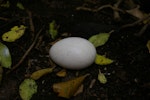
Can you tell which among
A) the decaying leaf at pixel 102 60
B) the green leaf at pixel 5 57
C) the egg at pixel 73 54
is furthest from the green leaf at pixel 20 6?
the decaying leaf at pixel 102 60

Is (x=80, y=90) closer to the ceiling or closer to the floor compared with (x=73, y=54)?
closer to the floor

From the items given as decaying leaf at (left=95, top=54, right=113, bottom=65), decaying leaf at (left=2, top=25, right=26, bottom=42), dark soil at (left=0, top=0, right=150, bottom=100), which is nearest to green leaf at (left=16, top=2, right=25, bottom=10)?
dark soil at (left=0, top=0, right=150, bottom=100)

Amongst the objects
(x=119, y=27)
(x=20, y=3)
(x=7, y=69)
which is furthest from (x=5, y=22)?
(x=119, y=27)

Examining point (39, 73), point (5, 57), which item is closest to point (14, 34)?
point (5, 57)

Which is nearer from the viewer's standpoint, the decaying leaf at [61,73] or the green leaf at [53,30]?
the decaying leaf at [61,73]

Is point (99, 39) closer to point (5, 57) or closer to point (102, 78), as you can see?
point (102, 78)

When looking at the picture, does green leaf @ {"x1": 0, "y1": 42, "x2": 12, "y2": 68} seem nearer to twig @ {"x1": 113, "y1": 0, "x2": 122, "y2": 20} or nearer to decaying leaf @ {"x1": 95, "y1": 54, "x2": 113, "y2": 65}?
decaying leaf @ {"x1": 95, "y1": 54, "x2": 113, "y2": 65}

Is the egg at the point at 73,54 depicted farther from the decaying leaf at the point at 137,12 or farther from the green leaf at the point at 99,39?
the decaying leaf at the point at 137,12
